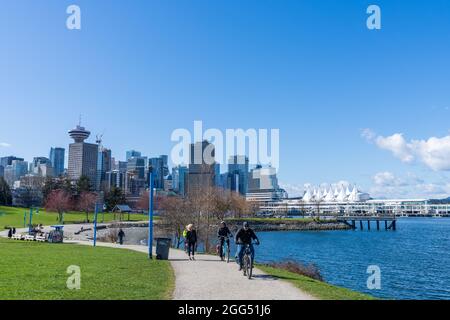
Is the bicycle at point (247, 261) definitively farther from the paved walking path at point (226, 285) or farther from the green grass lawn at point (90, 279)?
the green grass lawn at point (90, 279)

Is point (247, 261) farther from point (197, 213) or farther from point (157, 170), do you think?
point (197, 213)

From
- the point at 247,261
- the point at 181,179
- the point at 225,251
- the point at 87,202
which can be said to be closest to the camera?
the point at 247,261

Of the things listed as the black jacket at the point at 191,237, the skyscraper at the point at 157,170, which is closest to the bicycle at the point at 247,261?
the black jacket at the point at 191,237

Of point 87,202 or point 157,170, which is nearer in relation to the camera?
point 157,170

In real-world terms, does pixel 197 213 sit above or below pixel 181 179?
below

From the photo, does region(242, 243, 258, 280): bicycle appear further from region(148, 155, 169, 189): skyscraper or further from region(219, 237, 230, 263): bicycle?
region(148, 155, 169, 189): skyscraper

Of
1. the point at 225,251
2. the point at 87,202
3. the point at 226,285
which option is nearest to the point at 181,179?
the point at 87,202

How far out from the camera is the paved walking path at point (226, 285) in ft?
38.7

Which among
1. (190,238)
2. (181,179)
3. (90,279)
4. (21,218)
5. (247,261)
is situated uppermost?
(181,179)

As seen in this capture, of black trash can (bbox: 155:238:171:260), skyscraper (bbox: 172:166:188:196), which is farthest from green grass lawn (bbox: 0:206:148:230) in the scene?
black trash can (bbox: 155:238:171:260)

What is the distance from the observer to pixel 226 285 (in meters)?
13.6
